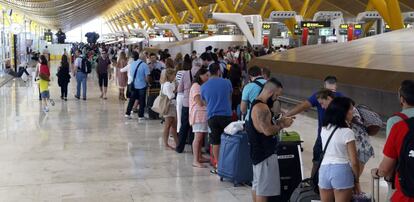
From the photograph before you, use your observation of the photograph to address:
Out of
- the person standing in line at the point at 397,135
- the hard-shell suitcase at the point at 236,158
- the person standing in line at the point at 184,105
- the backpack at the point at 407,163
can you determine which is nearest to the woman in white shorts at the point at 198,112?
the person standing in line at the point at 184,105

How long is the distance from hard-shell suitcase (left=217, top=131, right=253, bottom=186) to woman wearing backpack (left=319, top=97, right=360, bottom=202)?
2.39 m

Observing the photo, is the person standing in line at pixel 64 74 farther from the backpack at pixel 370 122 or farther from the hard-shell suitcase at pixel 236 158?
the backpack at pixel 370 122

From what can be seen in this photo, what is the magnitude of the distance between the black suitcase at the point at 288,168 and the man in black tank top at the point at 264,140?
2.15 feet

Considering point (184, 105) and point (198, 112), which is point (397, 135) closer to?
point (198, 112)

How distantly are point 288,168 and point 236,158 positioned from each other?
41.6 inches

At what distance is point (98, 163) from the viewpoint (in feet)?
28.7

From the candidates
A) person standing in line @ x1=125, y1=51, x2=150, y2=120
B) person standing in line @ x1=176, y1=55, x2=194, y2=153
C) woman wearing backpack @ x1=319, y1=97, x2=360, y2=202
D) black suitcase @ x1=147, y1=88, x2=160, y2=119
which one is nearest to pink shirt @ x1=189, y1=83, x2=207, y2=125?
person standing in line @ x1=176, y1=55, x2=194, y2=153

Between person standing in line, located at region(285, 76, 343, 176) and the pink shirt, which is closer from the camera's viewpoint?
person standing in line, located at region(285, 76, 343, 176)

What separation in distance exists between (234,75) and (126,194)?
3138mm

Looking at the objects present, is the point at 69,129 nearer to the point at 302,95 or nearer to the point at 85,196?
the point at 85,196

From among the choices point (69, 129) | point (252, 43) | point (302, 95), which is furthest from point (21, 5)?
point (69, 129)

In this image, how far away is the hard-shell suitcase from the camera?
7070 mm

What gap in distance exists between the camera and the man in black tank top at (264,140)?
204 inches

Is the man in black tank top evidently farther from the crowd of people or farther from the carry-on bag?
the carry-on bag
